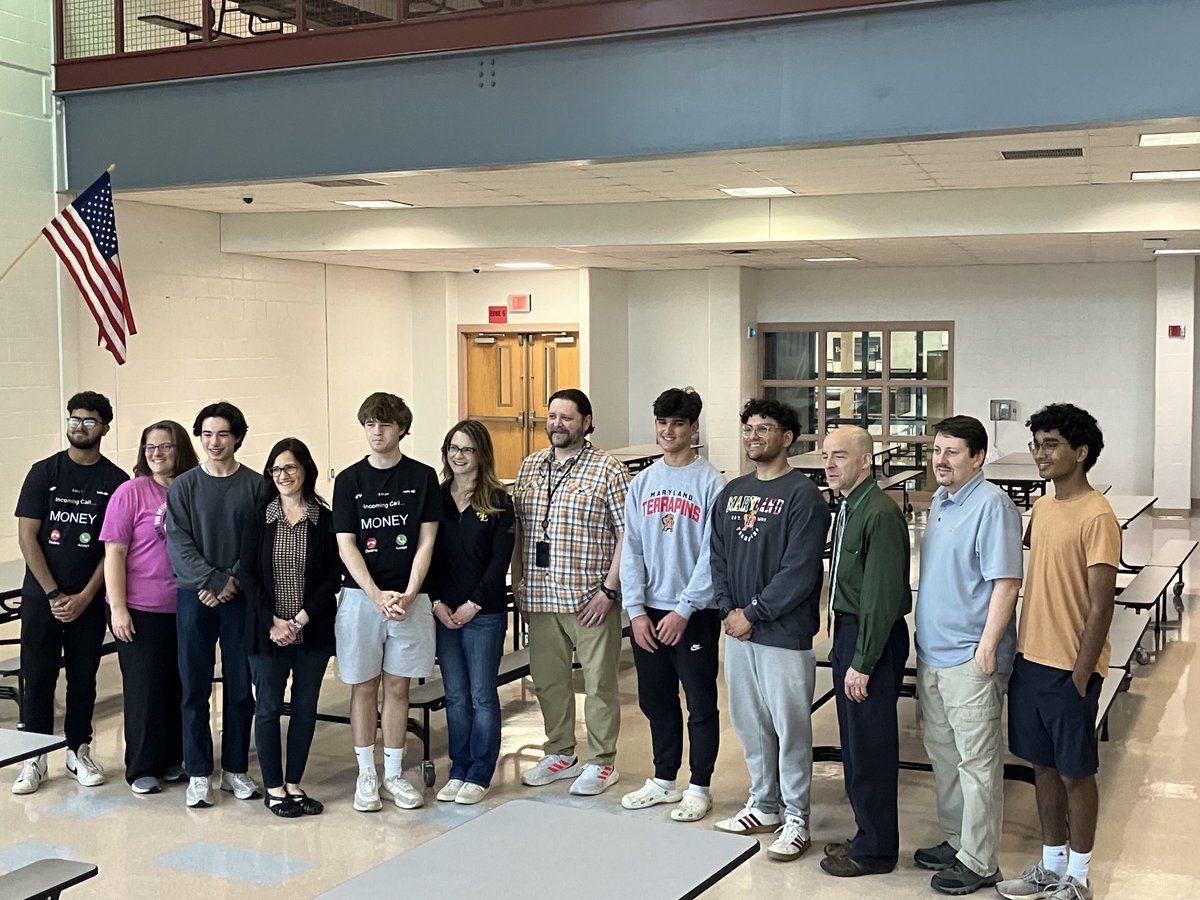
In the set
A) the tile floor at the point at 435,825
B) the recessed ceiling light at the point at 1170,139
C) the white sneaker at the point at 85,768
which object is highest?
the recessed ceiling light at the point at 1170,139

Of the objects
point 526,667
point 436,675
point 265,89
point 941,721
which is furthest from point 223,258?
point 941,721

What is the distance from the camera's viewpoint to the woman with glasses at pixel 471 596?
5062 mm

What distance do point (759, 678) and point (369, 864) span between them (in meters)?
1.51

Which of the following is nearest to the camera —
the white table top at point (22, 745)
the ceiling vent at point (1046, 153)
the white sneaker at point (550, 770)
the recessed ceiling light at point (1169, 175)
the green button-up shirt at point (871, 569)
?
the white table top at point (22, 745)

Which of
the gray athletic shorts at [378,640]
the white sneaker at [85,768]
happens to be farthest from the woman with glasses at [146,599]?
the gray athletic shorts at [378,640]

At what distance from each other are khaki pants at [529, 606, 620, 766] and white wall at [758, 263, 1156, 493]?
35.2 feet

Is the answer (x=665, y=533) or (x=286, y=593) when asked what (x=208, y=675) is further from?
(x=665, y=533)

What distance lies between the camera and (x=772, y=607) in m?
4.48

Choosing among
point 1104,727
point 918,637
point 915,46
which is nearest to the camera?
point 918,637

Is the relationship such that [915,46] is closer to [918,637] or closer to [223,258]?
[918,637]

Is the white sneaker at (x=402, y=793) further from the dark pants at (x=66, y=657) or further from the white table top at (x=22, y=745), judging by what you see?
the white table top at (x=22, y=745)

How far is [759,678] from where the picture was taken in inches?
183

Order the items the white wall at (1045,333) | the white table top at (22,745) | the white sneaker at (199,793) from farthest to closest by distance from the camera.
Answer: the white wall at (1045,333) < the white sneaker at (199,793) < the white table top at (22,745)

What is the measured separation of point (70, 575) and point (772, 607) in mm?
2899
